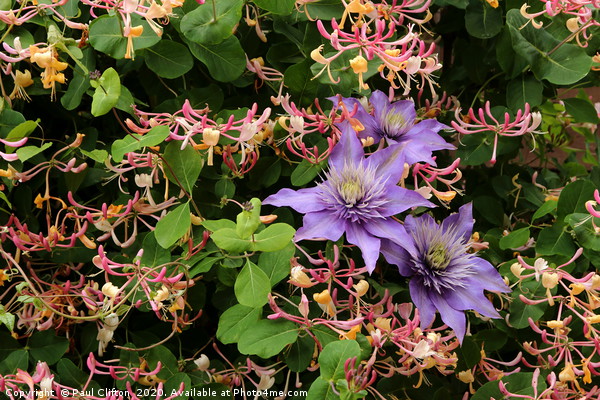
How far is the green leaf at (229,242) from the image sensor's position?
1.75 feet

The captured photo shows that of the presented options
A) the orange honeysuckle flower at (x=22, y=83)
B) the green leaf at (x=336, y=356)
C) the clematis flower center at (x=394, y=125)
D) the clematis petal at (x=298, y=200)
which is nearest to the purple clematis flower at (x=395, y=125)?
the clematis flower center at (x=394, y=125)

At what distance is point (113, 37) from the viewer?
0.63 meters

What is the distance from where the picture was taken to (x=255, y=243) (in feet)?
1.76

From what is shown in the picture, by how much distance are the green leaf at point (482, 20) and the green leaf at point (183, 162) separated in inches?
14.4

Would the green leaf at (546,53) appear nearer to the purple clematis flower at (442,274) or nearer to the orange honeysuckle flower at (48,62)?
the purple clematis flower at (442,274)

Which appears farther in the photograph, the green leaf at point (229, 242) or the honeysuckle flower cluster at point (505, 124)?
the honeysuckle flower cluster at point (505, 124)

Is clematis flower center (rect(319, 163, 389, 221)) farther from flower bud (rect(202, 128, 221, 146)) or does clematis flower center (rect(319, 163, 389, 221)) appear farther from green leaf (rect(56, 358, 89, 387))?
green leaf (rect(56, 358, 89, 387))

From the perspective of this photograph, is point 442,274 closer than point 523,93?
Yes

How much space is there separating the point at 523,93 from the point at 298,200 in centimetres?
34

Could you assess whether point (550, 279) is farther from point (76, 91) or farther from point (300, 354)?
point (76, 91)

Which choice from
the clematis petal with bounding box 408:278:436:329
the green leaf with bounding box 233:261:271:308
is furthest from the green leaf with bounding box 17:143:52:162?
the clematis petal with bounding box 408:278:436:329

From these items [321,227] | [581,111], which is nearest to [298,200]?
[321,227]

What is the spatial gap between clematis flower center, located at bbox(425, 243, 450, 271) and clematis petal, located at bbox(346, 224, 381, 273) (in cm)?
7

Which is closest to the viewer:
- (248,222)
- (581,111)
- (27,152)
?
(248,222)
